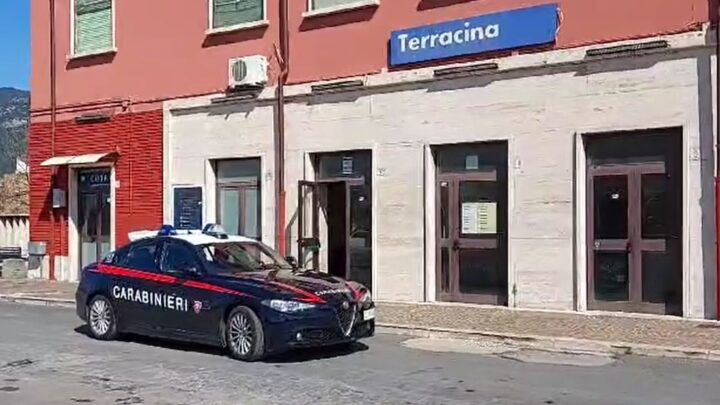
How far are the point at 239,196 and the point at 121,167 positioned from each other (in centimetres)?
353

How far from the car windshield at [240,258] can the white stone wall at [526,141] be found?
16.4ft

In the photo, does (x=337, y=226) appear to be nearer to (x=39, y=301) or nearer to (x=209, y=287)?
(x=39, y=301)


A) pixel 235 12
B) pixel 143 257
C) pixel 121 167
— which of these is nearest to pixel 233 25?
pixel 235 12

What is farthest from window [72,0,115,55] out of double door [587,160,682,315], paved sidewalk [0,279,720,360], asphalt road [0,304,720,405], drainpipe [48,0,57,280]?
double door [587,160,682,315]

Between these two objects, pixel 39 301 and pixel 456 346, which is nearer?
pixel 456 346

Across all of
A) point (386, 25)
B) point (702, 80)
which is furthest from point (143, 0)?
point (702, 80)

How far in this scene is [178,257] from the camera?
12680mm

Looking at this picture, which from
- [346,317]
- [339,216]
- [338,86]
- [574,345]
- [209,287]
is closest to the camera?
[346,317]

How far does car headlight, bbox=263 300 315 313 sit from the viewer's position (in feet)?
37.0

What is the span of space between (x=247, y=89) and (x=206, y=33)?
5.77 ft

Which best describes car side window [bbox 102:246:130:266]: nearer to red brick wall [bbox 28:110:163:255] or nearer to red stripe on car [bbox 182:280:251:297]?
red stripe on car [bbox 182:280:251:297]

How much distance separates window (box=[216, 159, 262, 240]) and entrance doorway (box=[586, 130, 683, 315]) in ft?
24.2

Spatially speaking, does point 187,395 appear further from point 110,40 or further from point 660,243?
point 110,40

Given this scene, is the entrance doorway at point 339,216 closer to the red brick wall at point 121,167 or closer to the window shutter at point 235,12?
the window shutter at point 235,12
